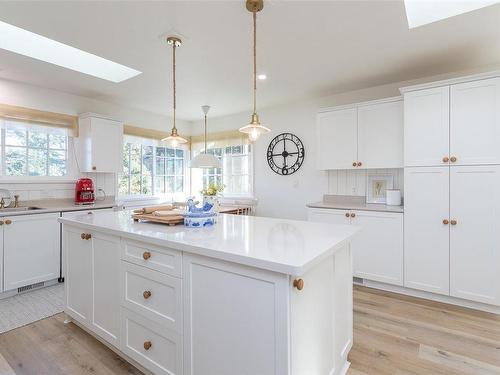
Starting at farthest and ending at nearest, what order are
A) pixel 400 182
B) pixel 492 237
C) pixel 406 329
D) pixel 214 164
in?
pixel 214 164
pixel 400 182
pixel 492 237
pixel 406 329

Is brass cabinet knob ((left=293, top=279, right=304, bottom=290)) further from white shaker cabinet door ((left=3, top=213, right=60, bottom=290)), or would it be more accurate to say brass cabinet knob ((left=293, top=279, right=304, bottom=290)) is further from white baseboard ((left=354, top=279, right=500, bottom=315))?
white shaker cabinet door ((left=3, top=213, right=60, bottom=290))

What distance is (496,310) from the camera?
2.49 meters

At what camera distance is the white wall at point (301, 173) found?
3623mm

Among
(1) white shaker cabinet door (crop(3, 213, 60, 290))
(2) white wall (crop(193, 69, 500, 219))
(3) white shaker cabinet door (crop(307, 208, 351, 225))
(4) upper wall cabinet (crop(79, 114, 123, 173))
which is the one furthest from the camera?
(4) upper wall cabinet (crop(79, 114, 123, 173))

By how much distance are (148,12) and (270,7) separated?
2.83 ft

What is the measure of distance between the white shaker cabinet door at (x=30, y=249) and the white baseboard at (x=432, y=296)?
139 inches

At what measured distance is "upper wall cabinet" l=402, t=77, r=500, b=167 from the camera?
2.45m

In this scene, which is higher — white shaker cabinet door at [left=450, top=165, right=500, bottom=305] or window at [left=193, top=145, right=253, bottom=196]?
window at [left=193, top=145, right=253, bottom=196]

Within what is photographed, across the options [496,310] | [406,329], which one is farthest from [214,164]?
[496,310]

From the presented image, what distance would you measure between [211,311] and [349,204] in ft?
8.65

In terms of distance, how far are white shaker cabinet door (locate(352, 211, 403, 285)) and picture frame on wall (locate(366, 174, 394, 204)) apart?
20.4 inches

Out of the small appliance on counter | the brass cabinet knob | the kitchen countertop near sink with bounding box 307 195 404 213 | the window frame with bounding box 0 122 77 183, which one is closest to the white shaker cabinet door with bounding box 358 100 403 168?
the kitchen countertop near sink with bounding box 307 195 404 213

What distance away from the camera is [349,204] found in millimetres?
3492

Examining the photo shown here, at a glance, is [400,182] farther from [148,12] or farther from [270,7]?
[148,12]
